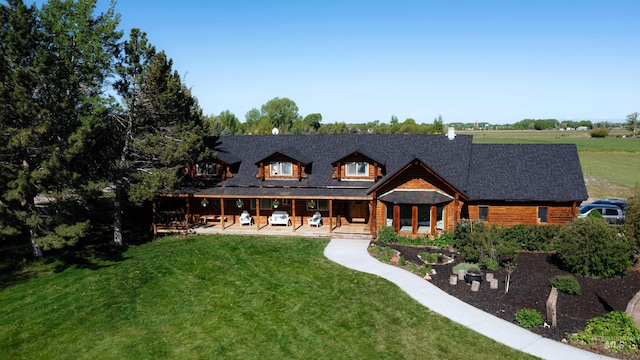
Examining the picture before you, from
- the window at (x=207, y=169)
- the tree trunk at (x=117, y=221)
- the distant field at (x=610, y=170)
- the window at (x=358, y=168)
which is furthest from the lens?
the distant field at (x=610, y=170)

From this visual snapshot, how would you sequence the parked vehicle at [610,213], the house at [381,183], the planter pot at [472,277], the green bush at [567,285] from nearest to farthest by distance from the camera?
the green bush at [567,285], the planter pot at [472,277], the house at [381,183], the parked vehicle at [610,213]

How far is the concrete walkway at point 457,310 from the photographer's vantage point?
42.1 ft

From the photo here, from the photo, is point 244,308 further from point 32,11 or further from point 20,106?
point 32,11

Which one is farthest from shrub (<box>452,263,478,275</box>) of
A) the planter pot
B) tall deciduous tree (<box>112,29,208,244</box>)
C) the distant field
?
the distant field

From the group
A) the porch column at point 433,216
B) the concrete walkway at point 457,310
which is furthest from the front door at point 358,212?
the concrete walkway at point 457,310

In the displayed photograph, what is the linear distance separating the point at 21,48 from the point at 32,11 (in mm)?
1951

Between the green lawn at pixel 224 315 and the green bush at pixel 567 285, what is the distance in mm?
5532

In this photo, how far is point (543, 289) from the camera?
17391mm

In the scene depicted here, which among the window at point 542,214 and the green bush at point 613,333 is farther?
the window at point 542,214

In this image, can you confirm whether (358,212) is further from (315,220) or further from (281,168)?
(281,168)

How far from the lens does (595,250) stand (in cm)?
1844

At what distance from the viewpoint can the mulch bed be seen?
1497cm

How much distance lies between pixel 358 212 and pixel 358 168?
10.3 feet

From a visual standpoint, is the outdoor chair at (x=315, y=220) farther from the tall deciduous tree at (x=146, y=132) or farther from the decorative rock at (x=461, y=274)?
the decorative rock at (x=461, y=274)
